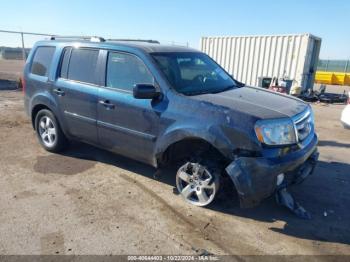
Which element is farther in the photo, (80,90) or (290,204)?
(80,90)

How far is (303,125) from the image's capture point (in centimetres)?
381

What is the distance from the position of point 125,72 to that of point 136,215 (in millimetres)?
1876

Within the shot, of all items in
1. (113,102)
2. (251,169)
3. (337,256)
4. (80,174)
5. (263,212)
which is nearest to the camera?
(337,256)

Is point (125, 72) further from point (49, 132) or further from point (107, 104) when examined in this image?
point (49, 132)

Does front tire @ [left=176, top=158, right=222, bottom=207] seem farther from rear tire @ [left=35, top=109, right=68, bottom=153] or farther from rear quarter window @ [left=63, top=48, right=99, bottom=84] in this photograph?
rear tire @ [left=35, top=109, right=68, bottom=153]

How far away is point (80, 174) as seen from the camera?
484cm

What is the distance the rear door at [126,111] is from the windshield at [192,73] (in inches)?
11.1

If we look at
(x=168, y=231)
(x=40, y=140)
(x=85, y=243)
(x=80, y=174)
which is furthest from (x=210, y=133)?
(x=40, y=140)

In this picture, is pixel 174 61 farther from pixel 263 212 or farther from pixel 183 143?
pixel 263 212

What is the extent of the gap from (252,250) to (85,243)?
1.63m

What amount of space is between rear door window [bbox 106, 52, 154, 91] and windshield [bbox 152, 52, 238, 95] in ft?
0.75

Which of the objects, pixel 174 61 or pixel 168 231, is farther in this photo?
pixel 174 61

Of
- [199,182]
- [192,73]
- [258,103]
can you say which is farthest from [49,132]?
[258,103]

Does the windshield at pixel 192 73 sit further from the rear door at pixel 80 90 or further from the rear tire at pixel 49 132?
the rear tire at pixel 49 132
